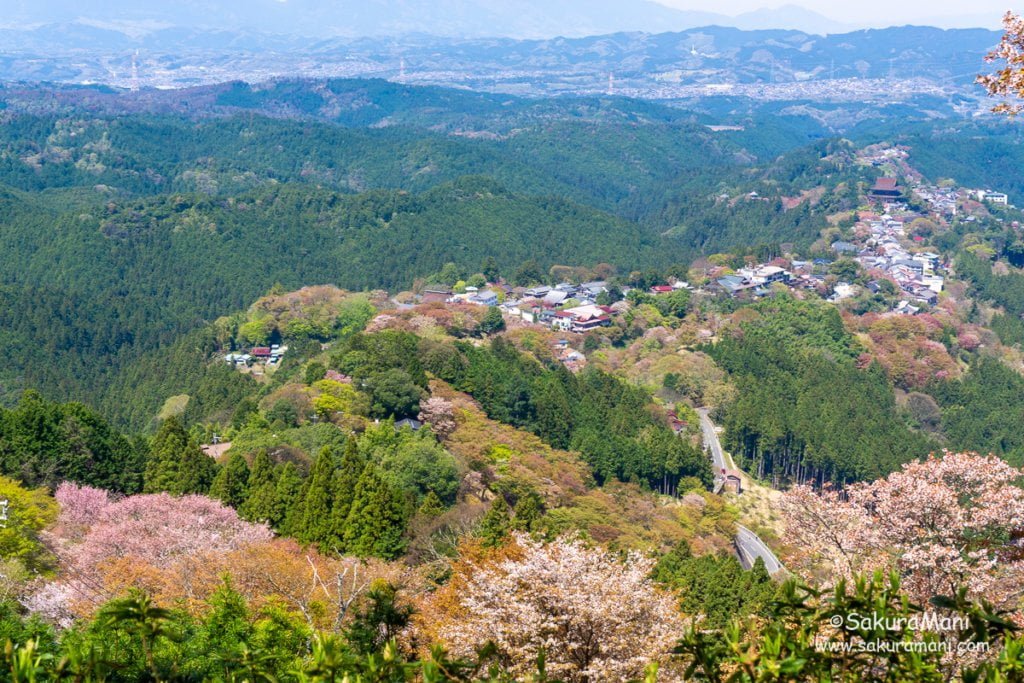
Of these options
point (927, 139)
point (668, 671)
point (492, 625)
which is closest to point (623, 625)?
point (668, 671)

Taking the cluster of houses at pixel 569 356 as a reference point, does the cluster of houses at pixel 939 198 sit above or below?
above

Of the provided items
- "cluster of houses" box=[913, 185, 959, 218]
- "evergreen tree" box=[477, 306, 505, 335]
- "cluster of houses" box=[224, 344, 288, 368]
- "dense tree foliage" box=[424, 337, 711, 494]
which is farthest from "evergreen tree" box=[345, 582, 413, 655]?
"cluster of houses" box=[913, 185, 959, 218]

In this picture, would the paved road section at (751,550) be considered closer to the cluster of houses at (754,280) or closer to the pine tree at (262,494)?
the pine tree at (262,494)

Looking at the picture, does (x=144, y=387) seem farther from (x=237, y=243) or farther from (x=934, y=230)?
(x=934, y=230)

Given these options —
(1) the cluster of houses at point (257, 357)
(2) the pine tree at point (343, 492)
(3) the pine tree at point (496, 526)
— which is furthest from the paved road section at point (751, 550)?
(1) the cluster of houses at point (257, 357)

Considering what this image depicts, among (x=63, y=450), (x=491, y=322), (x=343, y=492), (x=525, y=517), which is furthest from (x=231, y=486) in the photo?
(x=491, y=322)

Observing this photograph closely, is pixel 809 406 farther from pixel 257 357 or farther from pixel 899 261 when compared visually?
pixel 899 261
